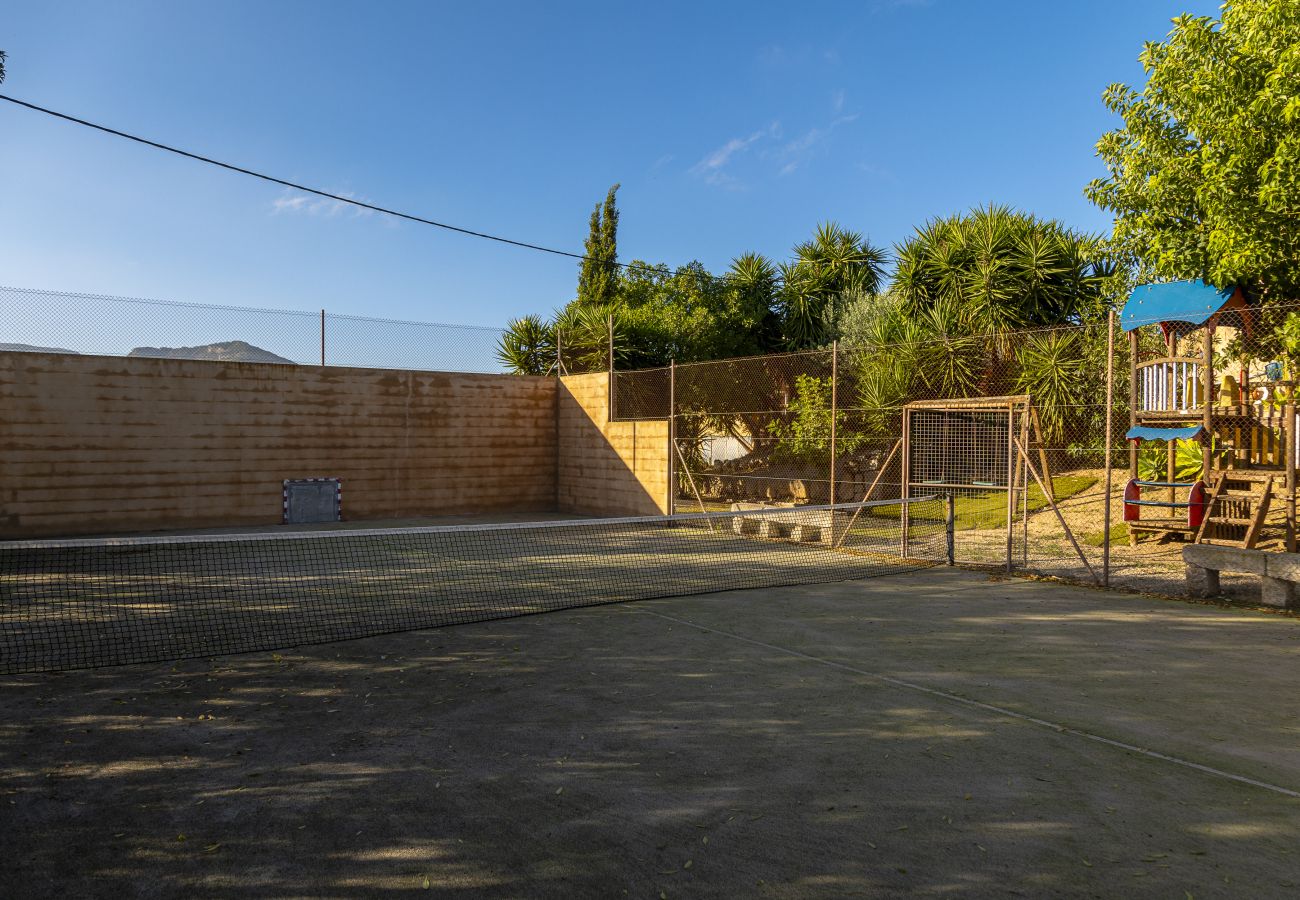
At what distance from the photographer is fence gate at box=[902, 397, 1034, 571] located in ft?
39.9

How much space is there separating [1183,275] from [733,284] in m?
16.0

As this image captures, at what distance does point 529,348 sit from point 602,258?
1913 centimetres

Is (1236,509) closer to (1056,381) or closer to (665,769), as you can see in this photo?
(1056,381)

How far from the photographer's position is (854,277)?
89.2ft

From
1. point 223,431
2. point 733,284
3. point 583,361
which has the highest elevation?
point 733,284

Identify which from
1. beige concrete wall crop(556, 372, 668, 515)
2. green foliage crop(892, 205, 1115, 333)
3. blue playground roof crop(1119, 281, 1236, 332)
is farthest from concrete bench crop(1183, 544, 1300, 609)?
green foliage crop(892, 205, 1115, 333)

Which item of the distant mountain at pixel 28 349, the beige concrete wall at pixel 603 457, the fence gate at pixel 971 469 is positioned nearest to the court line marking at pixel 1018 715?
the fence gate at pixel 971 469

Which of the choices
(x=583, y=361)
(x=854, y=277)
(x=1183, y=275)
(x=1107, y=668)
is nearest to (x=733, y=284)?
(x=854, y=277)

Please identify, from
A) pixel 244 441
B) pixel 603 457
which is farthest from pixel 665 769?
pixel 244 441

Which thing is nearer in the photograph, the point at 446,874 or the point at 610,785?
the point at 446,874

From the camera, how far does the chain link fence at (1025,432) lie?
36.8 ft

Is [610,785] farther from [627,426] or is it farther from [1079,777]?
[627,426]

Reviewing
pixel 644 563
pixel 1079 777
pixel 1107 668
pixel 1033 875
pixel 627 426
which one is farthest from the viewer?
pixel 627 426

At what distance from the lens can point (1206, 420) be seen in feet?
36.6
